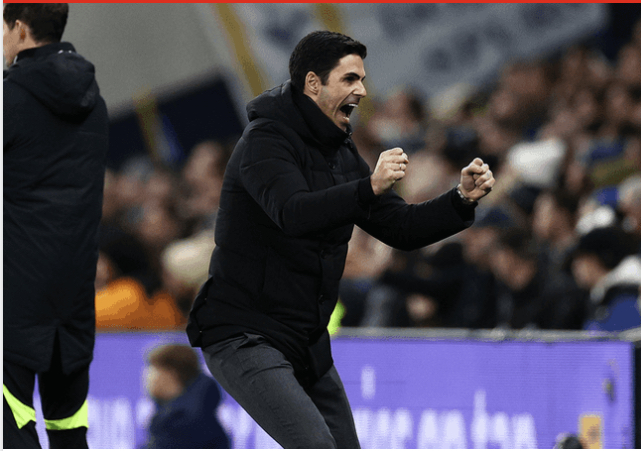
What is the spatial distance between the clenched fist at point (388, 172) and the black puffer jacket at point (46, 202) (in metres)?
1.12

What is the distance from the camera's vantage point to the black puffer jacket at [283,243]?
297cm

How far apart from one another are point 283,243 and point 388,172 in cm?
55

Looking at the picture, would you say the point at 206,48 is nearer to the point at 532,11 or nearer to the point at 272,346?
the point at 532,11

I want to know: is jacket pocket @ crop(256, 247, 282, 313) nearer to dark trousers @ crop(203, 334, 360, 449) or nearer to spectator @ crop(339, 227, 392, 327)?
dark trousers @ crop(203, 334, 360, 449)

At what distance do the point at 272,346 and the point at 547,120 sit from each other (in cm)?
543

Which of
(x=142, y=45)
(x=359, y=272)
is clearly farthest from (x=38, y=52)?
(x=142, y=45)

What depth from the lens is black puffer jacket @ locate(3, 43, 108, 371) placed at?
3.02m

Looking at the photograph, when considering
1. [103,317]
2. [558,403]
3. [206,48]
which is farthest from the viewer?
[206,48]

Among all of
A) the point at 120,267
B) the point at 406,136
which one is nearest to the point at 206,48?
the point at 406,136

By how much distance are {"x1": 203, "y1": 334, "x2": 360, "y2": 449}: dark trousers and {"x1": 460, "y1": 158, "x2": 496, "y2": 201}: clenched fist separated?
821 millimetres

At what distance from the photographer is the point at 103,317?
634cm

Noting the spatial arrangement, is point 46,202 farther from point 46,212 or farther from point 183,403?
point 183,403

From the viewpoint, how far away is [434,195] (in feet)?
23.6

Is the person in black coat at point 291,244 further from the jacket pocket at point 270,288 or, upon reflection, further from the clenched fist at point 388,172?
the clenched fist at point 388,172
